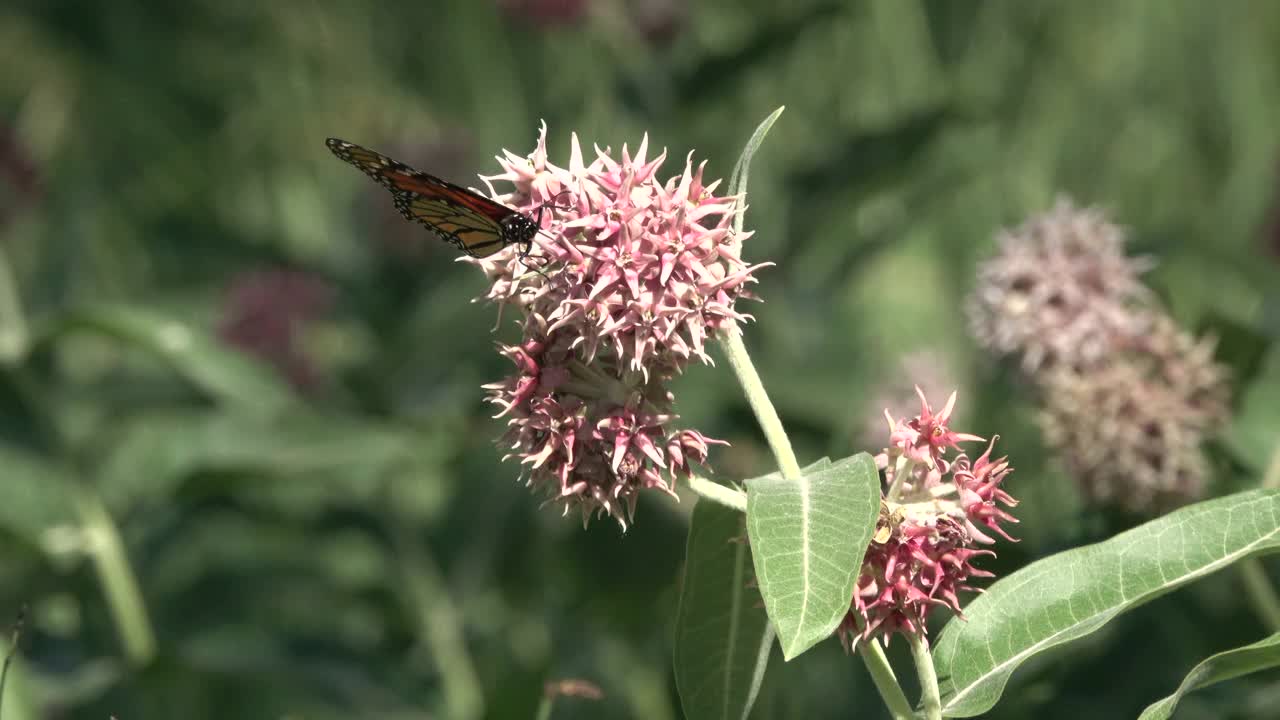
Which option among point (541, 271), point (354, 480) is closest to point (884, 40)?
point (354, 480)

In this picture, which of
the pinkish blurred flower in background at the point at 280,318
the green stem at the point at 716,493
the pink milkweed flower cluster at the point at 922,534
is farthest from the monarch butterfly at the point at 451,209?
the pinkish blurred flower in background at the point at 280,318

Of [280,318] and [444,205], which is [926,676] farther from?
[280,318]

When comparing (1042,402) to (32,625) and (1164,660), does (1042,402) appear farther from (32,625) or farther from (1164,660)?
(32,625)

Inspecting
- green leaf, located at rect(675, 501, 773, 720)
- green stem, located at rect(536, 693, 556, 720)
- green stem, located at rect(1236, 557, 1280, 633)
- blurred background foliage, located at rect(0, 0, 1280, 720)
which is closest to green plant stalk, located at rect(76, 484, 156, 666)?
blurred background foliage, located at rect(0, 0, 1280, 720)

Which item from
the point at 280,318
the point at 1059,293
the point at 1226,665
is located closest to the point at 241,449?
the point at 280,318

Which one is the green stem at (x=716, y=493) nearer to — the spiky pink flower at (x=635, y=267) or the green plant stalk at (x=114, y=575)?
the spiky pink flower at (x=635, y=267)

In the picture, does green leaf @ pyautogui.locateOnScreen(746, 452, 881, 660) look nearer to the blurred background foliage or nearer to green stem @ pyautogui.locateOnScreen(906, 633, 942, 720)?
green stem @ pyautogui.locateOnScreen(906, 633, 942, 720)

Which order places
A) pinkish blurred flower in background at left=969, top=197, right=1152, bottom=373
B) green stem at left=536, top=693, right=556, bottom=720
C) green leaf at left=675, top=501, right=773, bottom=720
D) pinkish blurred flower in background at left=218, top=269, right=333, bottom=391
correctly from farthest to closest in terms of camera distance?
pinkish blurred flower in background at left=218, top=269, right=333, bottom=391, pinkish blurred flower in background at left=969, top=197, right=1152, bottom=373, green stem at left=536, top=693, right=556, bottom=720, green leaf at left=675, top=501, right=773, bottom=720
